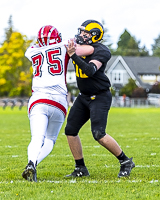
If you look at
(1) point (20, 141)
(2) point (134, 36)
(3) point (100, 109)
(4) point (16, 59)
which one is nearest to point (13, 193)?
(3) point (100, 109)

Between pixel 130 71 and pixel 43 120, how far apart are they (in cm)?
7014

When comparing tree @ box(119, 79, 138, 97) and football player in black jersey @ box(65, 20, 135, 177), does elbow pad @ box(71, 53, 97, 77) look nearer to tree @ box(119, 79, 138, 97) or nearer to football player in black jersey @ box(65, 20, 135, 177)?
football player in black jersey @ box(65, 20, 135, 177)

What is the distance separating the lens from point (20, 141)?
11.2 m

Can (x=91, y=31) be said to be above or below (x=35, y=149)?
above

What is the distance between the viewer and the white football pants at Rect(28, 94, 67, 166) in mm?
5316

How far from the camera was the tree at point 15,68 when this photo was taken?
184 ft

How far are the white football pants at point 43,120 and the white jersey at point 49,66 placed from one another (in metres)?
0.12

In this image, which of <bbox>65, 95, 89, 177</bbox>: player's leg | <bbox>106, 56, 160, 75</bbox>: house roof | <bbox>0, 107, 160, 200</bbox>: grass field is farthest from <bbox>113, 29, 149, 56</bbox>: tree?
<bbox>65, 95, 89, 177</bbox>: player's leg

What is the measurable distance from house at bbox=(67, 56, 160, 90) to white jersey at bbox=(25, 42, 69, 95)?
6716 cm

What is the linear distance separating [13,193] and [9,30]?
7868 cm

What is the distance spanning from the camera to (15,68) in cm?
5769

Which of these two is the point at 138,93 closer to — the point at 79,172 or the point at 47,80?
the point at 79,172

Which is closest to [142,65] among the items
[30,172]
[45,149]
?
[45,149]

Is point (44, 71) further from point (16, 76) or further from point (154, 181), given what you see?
point (16, 76)
